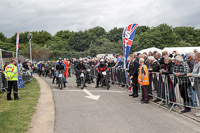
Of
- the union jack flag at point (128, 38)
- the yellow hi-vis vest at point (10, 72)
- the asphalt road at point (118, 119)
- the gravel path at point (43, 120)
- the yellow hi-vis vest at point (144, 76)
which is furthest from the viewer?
the union jack flag at point (128, 38)

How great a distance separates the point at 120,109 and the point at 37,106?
3.45 meters

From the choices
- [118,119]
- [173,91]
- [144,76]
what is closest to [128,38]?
[144,76]

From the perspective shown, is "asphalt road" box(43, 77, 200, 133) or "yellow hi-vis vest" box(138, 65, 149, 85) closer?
"asphalt road" box(43, 77, 200, 133)

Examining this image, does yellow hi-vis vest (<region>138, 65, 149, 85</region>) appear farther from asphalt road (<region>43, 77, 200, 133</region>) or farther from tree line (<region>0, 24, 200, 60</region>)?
tree line (<region>0, 24, 200, 60</region>)

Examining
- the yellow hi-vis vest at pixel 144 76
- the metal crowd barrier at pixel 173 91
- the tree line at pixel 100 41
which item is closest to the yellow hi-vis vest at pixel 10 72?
the yellow hi-vis vest at pixel 144 76

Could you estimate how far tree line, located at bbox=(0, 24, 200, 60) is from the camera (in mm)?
64694

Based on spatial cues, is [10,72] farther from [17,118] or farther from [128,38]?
[128,38]

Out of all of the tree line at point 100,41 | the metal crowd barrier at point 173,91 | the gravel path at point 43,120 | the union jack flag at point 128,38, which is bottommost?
the gravel path at point 43,120

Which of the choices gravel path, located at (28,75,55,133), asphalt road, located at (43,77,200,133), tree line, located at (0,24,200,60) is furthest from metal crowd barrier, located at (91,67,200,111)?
tree line, located at (0,24,200,60)

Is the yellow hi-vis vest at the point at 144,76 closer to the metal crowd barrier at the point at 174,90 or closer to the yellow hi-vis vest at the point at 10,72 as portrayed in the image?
the metal crowd barrier at the point at 174,90

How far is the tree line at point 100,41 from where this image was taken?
212 ft

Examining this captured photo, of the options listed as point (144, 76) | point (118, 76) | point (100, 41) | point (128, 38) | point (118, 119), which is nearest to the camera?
point (118, 119)

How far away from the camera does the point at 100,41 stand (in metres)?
74.8

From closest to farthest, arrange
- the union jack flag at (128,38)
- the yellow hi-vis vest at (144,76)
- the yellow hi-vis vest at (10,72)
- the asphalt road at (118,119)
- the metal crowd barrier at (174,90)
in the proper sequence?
1. the asphalt road at (118,119)
2. the metal crowd barrier at (174,90)
3. the yellow hi-vis vest at (144,76)
4. the yellow hi-vis vest at (10,72)
5. the union jack flag at (128,38)
